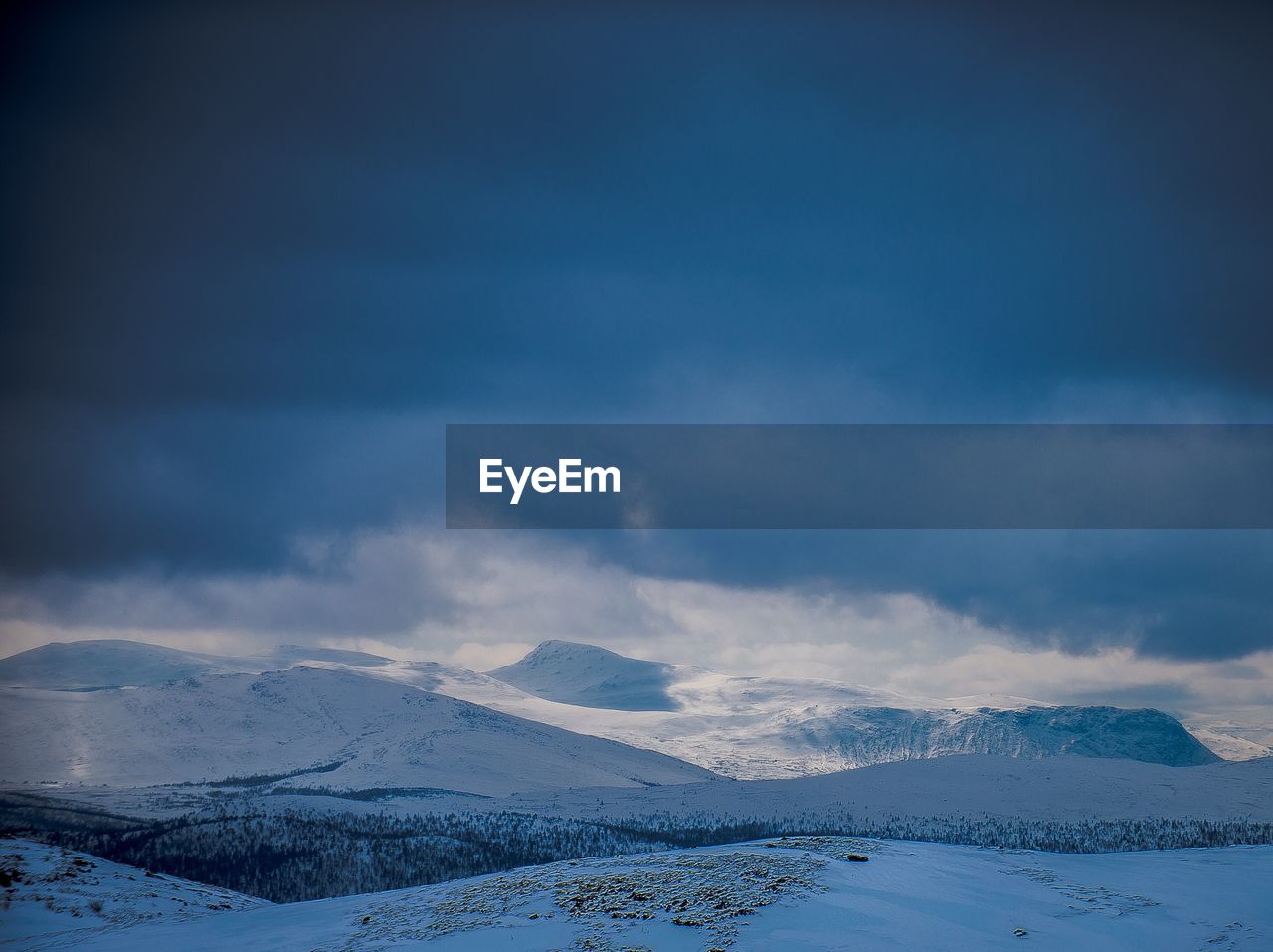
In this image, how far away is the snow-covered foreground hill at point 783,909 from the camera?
179 ft

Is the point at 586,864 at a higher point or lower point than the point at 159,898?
higher

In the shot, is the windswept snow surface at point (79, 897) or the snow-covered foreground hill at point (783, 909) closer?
the snow-covered foreground hill at point (783, 909)

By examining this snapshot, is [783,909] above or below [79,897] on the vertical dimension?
above

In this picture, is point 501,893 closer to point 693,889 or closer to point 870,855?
point 693,889

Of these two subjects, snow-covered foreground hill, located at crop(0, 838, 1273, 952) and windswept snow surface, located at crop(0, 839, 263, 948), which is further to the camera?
windswept snow surface, located at crop(0, 839, 263, 948)

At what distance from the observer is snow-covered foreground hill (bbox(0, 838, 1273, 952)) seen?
54656mm

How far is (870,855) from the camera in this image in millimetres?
72688

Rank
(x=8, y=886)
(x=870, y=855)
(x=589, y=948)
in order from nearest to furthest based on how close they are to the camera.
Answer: (x=589, y=948)
(x=870, y=855)
(x=8, y=886)

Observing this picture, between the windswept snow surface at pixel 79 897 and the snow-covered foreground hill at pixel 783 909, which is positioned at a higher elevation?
the snow-covered foreground hill at pixel 783 909

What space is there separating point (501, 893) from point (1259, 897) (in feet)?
150

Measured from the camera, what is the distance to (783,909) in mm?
57688

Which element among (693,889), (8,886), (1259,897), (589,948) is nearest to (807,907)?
(693,889)

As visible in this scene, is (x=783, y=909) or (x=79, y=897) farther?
(x=79, y=897)

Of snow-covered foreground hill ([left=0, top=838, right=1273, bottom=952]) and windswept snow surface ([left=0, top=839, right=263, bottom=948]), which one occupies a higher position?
snow-covered foreground hill ([left=0, top=838, right=1273, bottom=952])
